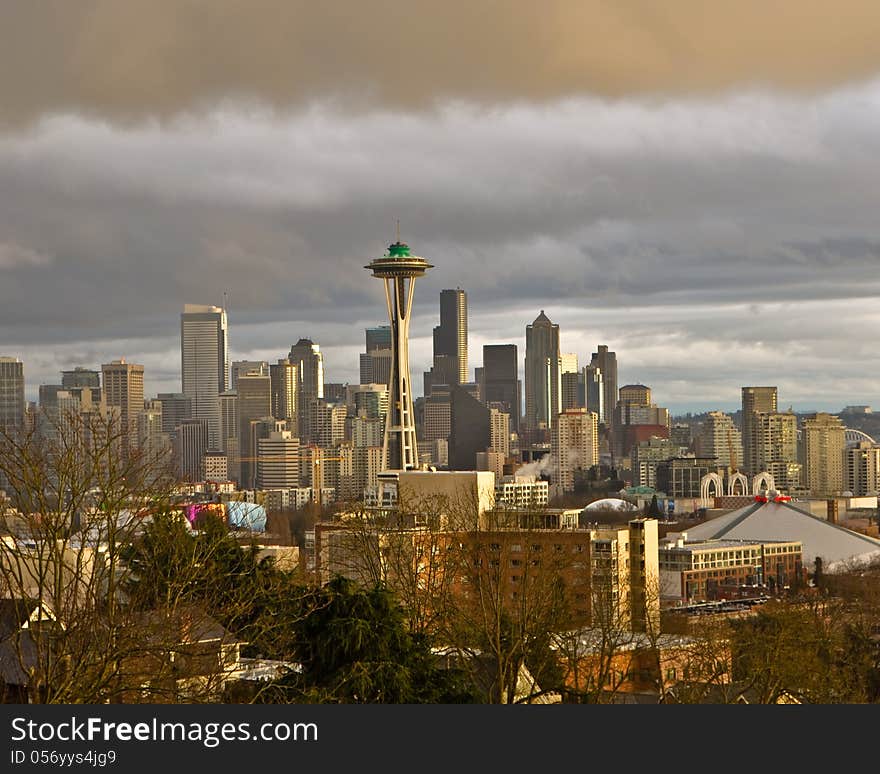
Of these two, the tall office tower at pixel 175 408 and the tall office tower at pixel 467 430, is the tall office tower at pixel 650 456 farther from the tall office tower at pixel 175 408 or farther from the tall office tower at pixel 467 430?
the tall office tower at pixel 175 408

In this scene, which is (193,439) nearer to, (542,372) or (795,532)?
(542,372)

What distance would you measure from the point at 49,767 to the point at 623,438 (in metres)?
122

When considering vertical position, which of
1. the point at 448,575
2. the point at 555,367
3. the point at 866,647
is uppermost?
the point at 555,367

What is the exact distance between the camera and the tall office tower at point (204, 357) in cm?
11831

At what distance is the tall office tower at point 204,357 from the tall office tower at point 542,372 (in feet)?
95.6

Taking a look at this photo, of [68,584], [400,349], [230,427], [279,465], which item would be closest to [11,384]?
[400,349]

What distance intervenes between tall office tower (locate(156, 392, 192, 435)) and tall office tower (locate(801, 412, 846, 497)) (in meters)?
45.0

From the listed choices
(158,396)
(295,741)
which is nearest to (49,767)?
(295,741)

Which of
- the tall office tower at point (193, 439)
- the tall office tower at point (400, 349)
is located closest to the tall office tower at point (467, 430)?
the tall office tower at point (193, 439)

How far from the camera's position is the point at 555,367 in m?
145

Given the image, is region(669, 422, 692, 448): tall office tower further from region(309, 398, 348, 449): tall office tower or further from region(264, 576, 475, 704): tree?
region(264, 576, 475, 704): tree

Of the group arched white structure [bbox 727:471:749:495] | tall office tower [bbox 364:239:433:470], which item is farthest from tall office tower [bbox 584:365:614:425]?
tall office tower [bbox 364:239:433:470]

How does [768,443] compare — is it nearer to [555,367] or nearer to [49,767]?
[555,367]

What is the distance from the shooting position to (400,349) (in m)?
63.2
